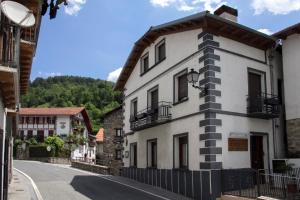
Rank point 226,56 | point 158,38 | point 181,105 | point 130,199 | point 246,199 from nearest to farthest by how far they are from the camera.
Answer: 1. point 246,199
2. point 130,199
3. point 226,56
4. point 181,105
5. point 158,38

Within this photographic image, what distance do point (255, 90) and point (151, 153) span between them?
654 cm

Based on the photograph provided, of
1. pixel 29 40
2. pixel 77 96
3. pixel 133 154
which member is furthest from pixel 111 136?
pixel 77 96

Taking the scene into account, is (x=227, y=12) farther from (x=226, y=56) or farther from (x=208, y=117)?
(x=208, y=117)

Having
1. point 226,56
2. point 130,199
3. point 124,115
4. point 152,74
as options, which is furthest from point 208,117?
point 124,115

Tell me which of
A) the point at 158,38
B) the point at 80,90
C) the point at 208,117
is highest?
the point at 80,90

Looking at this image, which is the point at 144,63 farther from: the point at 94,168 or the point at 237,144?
the point at 94,168

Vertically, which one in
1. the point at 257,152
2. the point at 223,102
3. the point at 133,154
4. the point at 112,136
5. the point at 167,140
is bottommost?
the point at 133,154

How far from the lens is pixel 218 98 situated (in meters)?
15.5

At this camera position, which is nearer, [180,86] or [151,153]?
[180,86]

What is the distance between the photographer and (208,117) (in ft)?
49.8

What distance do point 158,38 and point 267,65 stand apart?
228 inches

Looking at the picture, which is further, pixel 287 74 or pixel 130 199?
pixel 287 74

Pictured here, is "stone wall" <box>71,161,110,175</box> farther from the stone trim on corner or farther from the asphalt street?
the stone trim on corner

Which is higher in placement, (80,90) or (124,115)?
(80,90)
